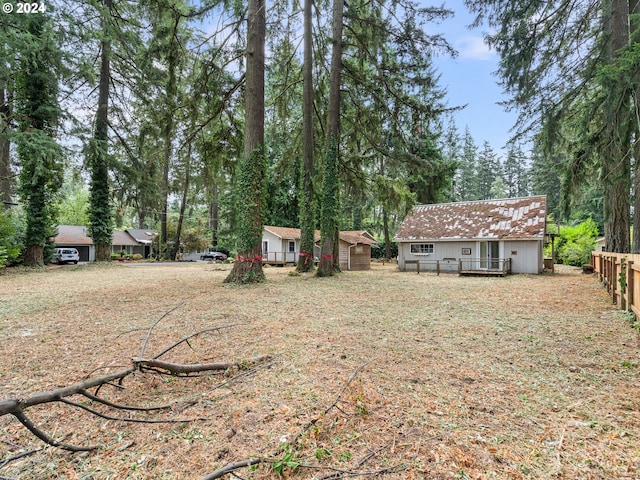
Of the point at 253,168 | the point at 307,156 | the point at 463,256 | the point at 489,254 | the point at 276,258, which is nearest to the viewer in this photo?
the point at 253,168

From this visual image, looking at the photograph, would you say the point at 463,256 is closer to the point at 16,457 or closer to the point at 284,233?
the point at 284,233

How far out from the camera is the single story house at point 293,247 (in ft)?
71.4

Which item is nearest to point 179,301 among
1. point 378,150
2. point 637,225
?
point 378,150

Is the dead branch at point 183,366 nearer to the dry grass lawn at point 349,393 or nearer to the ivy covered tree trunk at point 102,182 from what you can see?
the dry grass lawn at point 349,393

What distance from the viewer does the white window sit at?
20.0 meters

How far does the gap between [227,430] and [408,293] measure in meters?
7.81

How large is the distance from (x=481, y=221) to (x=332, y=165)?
10879 mm

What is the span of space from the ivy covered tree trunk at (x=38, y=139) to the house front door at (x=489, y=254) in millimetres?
21120

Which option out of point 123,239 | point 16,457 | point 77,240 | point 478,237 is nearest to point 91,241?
point 77,240

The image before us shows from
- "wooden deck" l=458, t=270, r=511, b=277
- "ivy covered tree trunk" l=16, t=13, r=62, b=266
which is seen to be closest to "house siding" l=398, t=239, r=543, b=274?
"wooden deck" l=458, t=270, r=511, b=277

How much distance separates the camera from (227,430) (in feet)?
7.89

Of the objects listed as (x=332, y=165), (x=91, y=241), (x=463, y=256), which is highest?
(x=332, y=165)

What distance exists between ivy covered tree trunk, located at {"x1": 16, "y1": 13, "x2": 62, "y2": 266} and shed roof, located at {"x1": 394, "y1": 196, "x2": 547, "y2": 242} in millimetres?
17502

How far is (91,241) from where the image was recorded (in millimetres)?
33906
